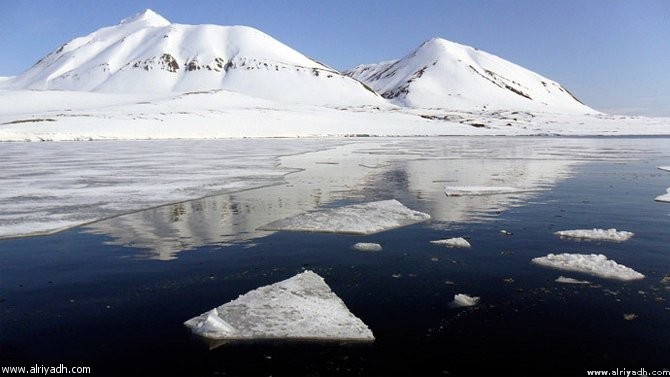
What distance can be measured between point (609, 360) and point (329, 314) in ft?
9.00

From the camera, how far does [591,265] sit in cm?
718

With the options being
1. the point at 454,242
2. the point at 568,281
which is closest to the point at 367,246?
the point at 454,242

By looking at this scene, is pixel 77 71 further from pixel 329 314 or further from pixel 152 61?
pixel 329 314

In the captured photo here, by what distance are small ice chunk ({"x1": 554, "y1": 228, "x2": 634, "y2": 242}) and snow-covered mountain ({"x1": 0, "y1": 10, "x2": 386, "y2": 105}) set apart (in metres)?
139

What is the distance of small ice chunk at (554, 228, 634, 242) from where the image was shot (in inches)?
355

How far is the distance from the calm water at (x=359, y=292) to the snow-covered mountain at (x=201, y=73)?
139 m

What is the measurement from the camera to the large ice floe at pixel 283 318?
16.8 ft

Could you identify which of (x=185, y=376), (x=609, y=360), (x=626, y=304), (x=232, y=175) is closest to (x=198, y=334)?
(x=185, y=376)

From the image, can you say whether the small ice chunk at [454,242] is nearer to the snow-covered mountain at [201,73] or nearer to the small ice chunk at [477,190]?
the small ice chunk at [477,190]

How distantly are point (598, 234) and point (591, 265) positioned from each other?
2.34 metres

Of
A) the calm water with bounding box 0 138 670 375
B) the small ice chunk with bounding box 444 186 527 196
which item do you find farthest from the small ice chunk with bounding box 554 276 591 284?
the small ice chunk with bounding box 444 186 527 196

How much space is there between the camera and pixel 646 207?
12305 mm

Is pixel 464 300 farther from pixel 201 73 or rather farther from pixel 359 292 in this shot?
pixel 201 73

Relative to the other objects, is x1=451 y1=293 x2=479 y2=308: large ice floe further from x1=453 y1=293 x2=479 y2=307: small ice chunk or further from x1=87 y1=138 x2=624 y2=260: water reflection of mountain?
x1=87 y1=138 x2=624 y2=260: water reflection of mountain
